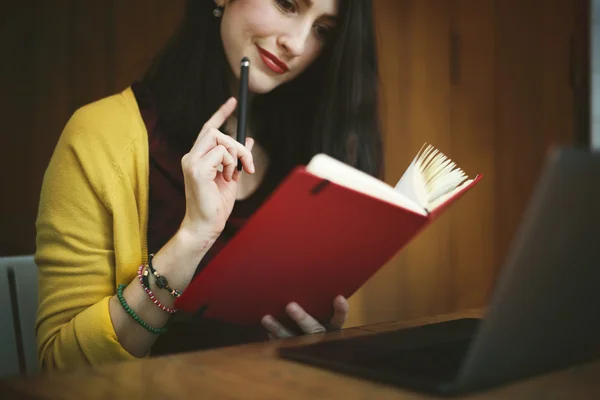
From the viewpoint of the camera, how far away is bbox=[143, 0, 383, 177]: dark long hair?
45.1 inches

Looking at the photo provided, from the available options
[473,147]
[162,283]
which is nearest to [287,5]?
[162,283]

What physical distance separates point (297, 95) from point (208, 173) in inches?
22.6

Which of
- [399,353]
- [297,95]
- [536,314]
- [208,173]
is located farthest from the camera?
[297,95]

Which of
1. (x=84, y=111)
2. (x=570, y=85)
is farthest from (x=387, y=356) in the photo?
(x=570, y=85)

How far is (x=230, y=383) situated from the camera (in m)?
0.50

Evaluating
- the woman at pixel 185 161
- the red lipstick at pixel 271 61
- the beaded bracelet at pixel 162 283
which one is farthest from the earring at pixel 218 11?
the beaded bracelet at pixel 162 283

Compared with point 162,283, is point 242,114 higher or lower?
higher

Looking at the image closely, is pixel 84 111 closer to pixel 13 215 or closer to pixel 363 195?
pixel 13 215

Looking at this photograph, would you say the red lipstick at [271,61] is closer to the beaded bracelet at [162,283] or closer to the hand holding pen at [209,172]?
the hand holding pen at [209,172]

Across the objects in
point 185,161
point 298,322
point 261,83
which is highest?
point 261,83

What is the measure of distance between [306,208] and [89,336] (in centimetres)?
37

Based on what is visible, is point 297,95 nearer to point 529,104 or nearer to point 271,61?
point 271,61

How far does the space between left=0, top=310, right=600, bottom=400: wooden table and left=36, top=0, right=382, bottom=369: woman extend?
0.89ft

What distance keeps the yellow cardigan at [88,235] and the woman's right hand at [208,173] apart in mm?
144
